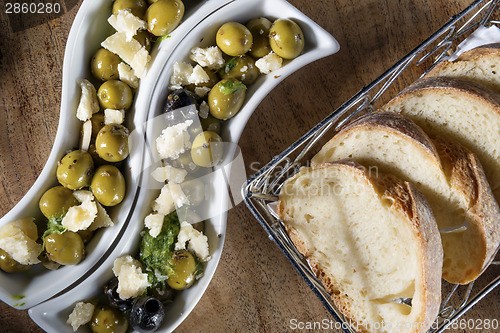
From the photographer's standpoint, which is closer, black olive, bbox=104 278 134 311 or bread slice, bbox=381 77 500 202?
bread slice, bbox=381 77 500 202

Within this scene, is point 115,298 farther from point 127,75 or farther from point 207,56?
point 207,56

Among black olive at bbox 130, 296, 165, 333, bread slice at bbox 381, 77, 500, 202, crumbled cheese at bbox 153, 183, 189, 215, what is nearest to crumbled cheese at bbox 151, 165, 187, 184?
crumbled cheese at bbox 153, 183, 189, 215

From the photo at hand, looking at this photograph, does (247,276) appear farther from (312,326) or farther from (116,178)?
(116,178)

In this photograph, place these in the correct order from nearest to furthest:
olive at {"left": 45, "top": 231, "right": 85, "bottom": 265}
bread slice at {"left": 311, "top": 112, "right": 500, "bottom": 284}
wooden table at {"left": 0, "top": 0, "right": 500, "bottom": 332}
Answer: bread slice at {"left": 311, "top": 112, "right": 500, "bottom": 284} < olive at {"left": 45, "top": 231, "right": 85, "bottom": 265} < wooden table at {"left": 0, "top": 0, "right": 500, "bottom": 332}

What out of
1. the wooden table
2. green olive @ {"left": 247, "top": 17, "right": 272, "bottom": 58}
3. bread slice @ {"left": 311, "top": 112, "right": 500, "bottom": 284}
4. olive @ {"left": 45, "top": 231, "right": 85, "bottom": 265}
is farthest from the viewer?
the wooden table

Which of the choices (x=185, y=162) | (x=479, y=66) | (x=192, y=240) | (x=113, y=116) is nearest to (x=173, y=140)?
(x=185, y=162)

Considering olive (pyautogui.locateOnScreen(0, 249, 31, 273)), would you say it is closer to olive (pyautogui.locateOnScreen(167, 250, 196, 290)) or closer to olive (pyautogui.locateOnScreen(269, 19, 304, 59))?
olive (pyautogui.locateOnScreen(167, 250, 196, 290))

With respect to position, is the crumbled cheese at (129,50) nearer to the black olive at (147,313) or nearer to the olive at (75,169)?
the olive at (75,169)
